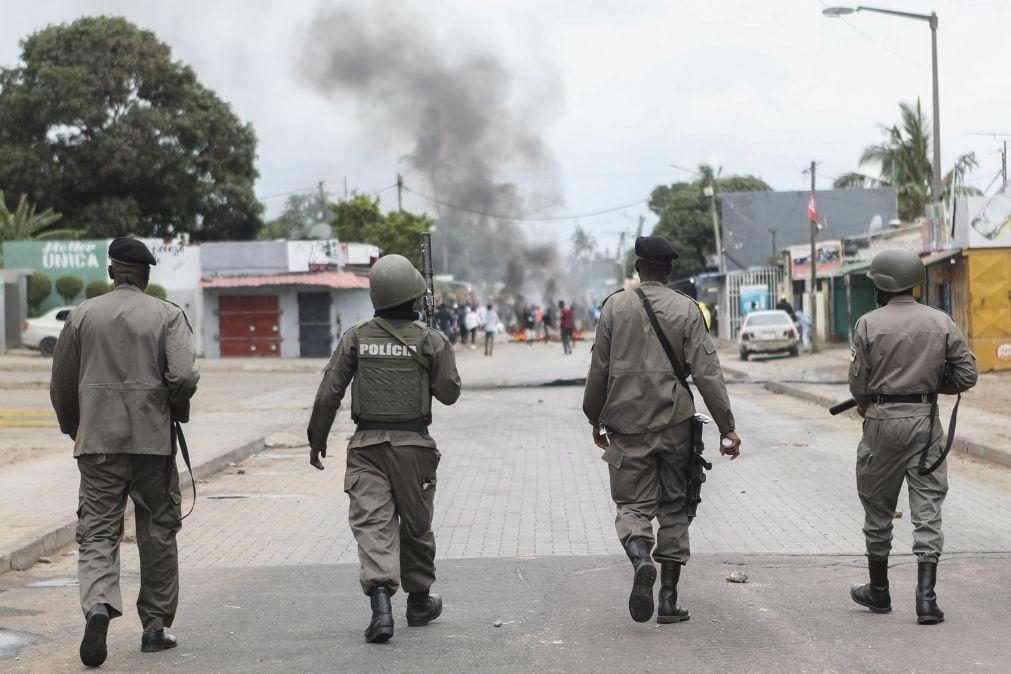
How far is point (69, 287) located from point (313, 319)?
7.25 m

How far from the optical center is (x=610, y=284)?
4343 inches

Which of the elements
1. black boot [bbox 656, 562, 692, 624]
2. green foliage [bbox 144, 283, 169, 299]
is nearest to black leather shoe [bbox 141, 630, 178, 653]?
black boot [bbox 656, 562, 692, 624]

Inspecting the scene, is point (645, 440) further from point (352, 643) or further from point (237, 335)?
point (237, 335)

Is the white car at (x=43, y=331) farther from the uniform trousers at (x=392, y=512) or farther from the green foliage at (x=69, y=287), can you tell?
the uniform trousers at (x=392, y=512)

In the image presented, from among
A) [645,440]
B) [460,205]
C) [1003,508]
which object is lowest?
[1003,508]

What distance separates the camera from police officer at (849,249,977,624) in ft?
19.2

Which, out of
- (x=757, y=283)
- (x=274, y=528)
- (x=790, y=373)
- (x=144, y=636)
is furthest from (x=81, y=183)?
(x=144, y=636)

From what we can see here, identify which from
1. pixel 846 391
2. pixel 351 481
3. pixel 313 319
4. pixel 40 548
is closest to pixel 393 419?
pixel 351 481

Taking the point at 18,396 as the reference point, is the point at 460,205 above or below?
above

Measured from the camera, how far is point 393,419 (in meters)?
5.62

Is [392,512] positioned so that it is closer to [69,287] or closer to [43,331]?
[43,331]

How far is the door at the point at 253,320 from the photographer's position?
4000 cm

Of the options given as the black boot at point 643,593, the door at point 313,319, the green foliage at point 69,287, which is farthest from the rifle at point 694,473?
the green foliage at point 69,287

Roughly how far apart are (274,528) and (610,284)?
4010 inches
